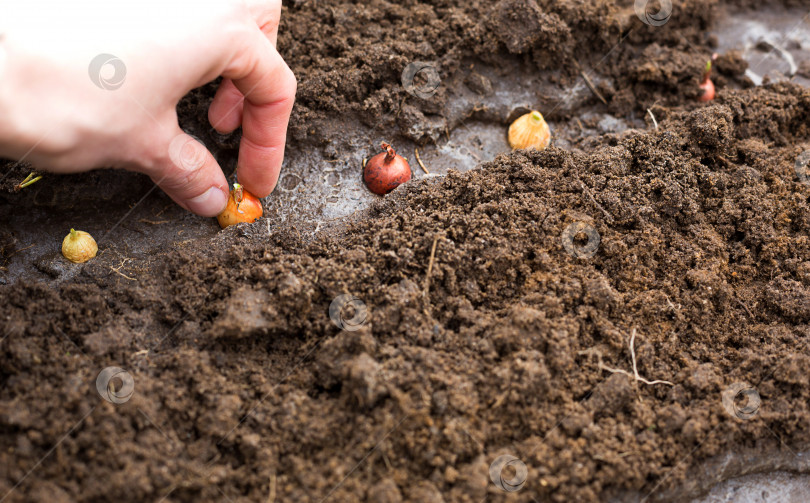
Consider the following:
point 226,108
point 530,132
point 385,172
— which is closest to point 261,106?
point 226,108

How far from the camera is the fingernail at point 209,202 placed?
2.42 metres

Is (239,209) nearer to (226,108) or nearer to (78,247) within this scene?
(226,108)

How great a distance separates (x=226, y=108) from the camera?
251 centimetres

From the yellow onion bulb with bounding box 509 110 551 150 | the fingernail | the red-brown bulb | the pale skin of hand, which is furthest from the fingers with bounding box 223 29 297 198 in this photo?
the yellow onion bulb with bounding box 509 110 551 150

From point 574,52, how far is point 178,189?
85.5 inches

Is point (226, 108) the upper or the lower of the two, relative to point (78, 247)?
upper

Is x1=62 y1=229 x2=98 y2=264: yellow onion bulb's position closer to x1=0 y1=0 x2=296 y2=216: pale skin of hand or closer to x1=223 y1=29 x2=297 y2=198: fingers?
x1=0 y1=0 x2=296 y2=216: pale skin of hand

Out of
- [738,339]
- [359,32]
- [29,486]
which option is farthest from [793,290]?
[29,486]

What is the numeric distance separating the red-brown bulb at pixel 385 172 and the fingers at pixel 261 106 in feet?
1.52

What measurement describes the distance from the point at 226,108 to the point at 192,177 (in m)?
0.40

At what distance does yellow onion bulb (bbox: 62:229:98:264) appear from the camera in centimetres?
243

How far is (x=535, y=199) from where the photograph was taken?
2.45 meters

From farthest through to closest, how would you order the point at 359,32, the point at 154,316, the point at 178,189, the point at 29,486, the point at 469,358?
the point at 359,32 → the point at 178,189 → the point at 154,316 → the point at 469,358 → the point at 29,486

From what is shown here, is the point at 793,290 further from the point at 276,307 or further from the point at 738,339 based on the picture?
the point at 276,307
